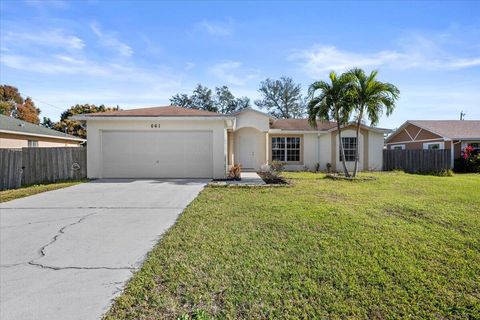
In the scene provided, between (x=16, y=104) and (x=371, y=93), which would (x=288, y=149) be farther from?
(x=16, y=104)

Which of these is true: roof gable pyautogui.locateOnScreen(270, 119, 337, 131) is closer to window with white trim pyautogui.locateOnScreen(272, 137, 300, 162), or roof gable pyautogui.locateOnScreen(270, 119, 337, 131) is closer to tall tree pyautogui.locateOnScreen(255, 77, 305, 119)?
window with white trim pyautogui.locateOnScreen(272, 137, 300, 162)

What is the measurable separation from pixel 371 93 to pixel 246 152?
928cm

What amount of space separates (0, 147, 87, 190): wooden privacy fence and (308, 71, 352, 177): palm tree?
42.0ft

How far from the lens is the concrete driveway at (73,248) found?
2.90 metres

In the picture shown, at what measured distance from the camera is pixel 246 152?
64.3 ft

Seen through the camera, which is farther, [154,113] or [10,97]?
[10,97]

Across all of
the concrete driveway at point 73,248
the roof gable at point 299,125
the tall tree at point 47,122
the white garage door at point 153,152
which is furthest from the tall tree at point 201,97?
the concrete driveway at point 73,248

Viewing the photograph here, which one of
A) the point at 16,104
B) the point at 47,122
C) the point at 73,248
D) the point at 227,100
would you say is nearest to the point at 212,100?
the point at 227,100

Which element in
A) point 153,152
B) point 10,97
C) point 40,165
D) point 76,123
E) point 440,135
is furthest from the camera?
point 10,97

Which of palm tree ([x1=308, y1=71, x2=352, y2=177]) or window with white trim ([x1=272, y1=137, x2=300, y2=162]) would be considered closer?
palm tree ([x1=308, y1=71, x2=352, y2=177])

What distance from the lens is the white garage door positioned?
1379 cm

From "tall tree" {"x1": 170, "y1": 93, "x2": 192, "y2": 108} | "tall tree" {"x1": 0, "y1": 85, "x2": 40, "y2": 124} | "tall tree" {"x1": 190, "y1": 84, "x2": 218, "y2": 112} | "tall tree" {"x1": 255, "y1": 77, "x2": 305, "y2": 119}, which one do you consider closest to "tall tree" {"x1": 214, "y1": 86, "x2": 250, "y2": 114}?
"tall tree" {"x1": 190, "y1": 84, "x2": 218, "y2": 112}

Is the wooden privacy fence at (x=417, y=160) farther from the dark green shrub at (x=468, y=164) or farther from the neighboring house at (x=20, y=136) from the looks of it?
the neighboring house at (x=20, y=136)

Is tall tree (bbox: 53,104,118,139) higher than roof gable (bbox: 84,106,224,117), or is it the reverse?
tall tree (bbox: 53,104,118,139)
